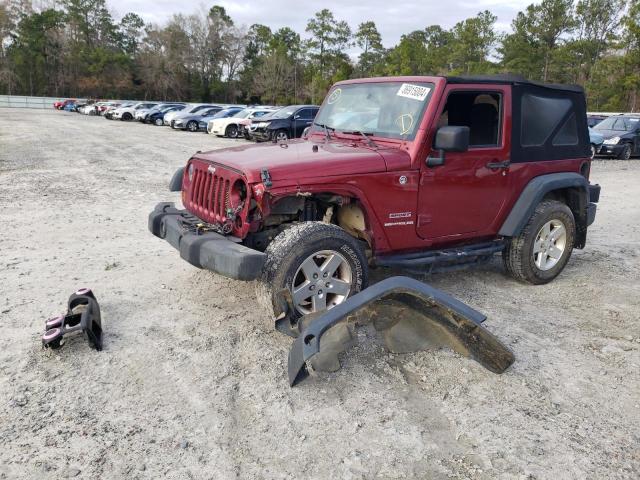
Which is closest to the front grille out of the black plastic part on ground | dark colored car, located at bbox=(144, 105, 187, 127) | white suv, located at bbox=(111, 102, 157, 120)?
the black plastic part on ground

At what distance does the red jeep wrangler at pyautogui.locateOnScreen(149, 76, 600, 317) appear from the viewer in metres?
4.11

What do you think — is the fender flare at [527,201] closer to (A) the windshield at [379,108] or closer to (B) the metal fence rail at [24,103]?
(A) the windshield at [379,108]

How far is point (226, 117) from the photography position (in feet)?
88.9

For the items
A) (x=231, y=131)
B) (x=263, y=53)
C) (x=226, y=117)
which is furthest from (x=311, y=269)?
(x=263, y=53)

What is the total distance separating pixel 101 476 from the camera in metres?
2.69

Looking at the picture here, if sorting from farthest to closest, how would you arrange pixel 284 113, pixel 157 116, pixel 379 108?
pixel 157 116
pixel 284 113
pixel 379 108

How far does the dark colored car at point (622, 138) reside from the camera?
742 inches

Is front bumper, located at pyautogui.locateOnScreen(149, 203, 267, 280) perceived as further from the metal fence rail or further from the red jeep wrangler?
the metal fence rail

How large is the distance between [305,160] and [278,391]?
5.78 feet

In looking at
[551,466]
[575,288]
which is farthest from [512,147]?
[551,466]

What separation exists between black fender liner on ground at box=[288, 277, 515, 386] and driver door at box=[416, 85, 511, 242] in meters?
1.12

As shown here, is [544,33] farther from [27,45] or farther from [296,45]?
[27,45]

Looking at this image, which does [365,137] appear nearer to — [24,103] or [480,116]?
[480,116]

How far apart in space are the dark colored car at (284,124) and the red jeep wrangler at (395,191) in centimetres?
1543
